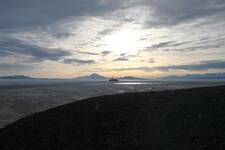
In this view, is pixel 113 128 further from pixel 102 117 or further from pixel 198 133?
pixel 198 133

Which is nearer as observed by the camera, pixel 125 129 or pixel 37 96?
pixel 125 129

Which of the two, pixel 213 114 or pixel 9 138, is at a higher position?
pixel 213 114

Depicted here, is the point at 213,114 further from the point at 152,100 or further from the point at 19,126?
the point at 19,126

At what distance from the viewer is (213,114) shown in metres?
14.3

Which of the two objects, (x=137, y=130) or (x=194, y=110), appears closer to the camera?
(x=137, y=130)

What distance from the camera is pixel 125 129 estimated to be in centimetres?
1305

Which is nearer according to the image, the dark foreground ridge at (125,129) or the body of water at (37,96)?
the dark foreground ridge at (125,129)

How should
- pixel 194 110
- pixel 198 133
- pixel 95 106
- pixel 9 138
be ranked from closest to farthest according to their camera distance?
pixel 198 133 < pixel 9 138 < pixel 194 110 < pixel 95 106

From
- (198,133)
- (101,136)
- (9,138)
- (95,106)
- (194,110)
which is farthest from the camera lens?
(95,106)

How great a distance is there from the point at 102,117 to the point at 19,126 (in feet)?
17.8

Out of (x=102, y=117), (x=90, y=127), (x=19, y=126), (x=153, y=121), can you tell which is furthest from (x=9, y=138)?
(x=153, y=121)

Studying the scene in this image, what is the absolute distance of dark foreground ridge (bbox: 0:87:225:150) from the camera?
10596 millimetres

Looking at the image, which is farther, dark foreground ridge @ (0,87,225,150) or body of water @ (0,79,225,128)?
body of water @ (0,79,225,128)

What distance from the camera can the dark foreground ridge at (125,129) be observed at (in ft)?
34.8
